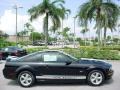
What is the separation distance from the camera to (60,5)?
128 feet

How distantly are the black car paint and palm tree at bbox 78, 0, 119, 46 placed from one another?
22455mm

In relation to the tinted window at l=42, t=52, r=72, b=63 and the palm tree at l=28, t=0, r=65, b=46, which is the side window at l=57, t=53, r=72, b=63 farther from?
the palm tree at l=28, t=0, r=65, b=46

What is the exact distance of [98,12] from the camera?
33969 millimetres

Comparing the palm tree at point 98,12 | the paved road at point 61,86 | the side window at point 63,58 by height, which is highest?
the palm tree at point 98,12

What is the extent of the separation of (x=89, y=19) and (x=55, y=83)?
2285 cm

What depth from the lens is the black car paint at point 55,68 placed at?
11133 millimetres

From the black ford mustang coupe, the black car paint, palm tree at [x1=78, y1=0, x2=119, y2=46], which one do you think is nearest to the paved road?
the black ford mustang coupe

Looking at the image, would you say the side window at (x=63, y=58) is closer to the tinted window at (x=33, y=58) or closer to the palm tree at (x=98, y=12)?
the tinted window at (x=33, y=58)

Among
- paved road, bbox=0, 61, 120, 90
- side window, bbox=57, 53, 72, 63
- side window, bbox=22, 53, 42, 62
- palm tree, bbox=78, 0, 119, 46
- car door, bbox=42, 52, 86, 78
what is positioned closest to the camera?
paved road, bbox=0, 61, 120, 90

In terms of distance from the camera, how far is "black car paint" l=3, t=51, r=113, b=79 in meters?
11.1

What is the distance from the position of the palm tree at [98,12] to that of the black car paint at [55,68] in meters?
22.5

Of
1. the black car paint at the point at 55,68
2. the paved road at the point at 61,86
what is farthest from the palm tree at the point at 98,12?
the black car paint at the point at 55,68

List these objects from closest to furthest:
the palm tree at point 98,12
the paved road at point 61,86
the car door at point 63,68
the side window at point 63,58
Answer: the paved road at point 61,86 → the car door at point 63,68 → the side window at point 63,58 → the palm tree at point 98,12

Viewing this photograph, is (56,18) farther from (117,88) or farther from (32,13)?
(117,88)
